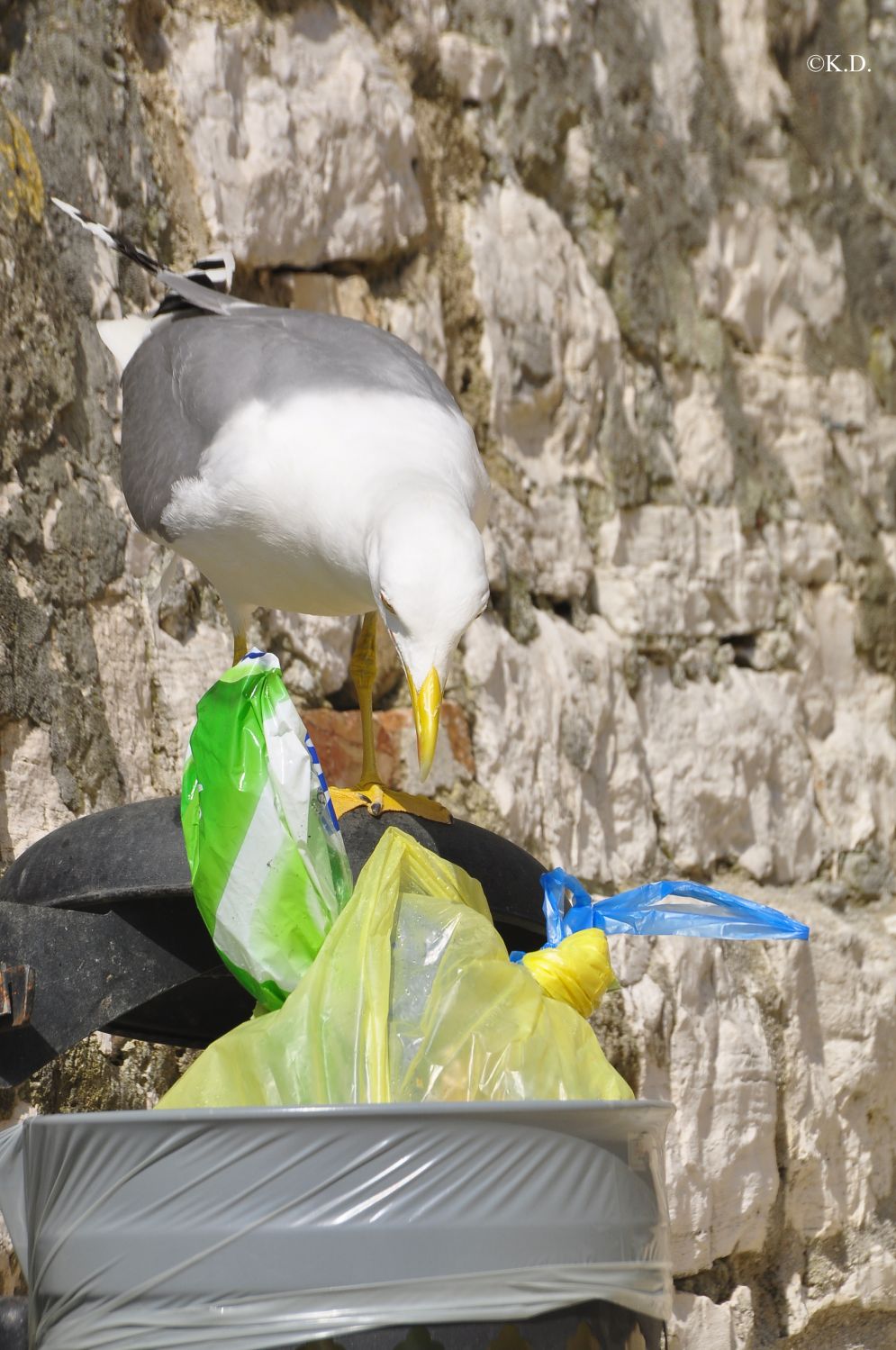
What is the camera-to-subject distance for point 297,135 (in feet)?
7.91

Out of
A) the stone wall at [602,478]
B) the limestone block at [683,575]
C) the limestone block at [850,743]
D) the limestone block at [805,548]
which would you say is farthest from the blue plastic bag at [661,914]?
the limestone block at [805,548]

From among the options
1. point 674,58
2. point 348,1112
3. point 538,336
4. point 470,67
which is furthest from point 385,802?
point 674,58

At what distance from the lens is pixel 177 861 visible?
46.2 inches

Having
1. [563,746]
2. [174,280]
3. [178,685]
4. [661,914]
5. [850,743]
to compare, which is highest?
[174,280]

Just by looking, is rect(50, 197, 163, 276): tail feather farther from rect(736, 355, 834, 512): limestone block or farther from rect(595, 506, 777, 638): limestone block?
rect(736, 355, 834, 512): limestone block

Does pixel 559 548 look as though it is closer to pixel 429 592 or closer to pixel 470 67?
pixel 470 67

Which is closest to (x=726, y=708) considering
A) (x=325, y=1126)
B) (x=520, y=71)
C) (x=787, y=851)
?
(x=787, y=851)

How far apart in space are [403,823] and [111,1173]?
51 cm

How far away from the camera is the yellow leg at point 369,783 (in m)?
1.72

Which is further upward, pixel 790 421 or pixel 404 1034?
pixel 404 1034

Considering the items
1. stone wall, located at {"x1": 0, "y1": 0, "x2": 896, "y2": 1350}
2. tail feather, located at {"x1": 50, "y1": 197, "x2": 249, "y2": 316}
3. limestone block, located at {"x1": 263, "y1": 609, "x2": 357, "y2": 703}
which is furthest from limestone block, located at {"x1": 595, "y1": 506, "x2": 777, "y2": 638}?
tail feather, located at {"x1": 50, "y1": 197, "x2": 249, "y2": 316}

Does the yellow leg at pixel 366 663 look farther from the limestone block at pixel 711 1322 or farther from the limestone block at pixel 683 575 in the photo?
the limestone block at pixel 711 1322

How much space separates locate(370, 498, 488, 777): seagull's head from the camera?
1430 millimetres

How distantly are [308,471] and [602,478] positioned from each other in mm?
1172
